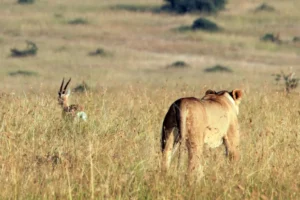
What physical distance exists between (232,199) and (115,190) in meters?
0.73

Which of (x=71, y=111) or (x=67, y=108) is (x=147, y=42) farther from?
(x=71, y=111)

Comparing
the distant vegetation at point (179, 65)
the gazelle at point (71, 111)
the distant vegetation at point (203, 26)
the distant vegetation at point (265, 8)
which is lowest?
the distant vegetation at point (179, 65)

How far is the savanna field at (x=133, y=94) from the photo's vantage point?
579 centimetres

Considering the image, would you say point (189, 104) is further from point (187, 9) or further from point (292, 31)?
point (187, 9)

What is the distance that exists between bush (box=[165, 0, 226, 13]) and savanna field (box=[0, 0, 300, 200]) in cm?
72

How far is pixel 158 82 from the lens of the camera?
24.3 m

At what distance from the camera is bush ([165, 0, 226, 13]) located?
4459 cm

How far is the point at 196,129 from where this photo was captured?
6.44 metres

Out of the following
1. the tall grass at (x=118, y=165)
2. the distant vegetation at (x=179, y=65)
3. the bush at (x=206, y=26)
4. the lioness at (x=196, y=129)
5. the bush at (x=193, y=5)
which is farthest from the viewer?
the bush at (x=193, y=5)

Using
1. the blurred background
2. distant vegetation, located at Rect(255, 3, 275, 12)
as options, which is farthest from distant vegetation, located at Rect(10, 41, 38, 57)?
distant vegetation, located at Rect(255, 3, 275, 12)

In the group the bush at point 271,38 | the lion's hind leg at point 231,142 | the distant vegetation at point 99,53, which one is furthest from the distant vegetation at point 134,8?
the lion's hind leg at point 231,142

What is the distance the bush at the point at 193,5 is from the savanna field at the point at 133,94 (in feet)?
2.37

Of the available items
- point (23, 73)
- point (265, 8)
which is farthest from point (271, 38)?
point (23, 73)

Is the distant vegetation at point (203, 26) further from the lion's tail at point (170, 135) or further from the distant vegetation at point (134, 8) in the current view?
the lion's tail at point (170, 135)
